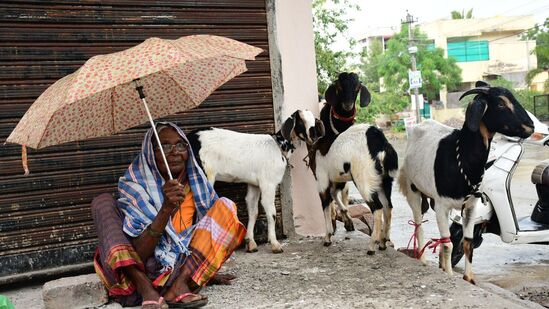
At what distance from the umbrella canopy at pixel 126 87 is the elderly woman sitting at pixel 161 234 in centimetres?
35

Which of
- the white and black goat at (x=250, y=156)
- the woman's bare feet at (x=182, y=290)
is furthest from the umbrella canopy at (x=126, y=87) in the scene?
the woman's bare feet at (x=182, y=290)

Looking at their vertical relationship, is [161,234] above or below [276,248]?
above

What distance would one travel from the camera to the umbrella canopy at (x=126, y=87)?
2908mm

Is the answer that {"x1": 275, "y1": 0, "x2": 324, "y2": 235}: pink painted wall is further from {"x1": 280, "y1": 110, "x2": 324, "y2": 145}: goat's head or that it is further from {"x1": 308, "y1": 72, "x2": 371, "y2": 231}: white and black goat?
{"x1": 280, "y1": 110, "x2": 324, "y2": 145}: goat's head

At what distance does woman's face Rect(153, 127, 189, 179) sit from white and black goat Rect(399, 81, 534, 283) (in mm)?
2049

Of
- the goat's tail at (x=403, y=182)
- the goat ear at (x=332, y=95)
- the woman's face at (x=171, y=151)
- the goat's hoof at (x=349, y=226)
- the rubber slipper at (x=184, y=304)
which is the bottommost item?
the goat's hoof at (x=349, y=226)

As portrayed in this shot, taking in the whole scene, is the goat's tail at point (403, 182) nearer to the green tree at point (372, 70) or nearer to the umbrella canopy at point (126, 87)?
the umbrella canopy at point (126, 87)

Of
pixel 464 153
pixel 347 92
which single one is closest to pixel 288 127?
pixel 347 92

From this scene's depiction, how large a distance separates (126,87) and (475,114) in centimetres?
256

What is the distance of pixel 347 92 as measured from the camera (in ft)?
16.9

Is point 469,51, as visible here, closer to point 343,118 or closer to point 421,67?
point 421,67

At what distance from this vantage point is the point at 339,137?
5.04 metres

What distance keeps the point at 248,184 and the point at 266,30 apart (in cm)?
158

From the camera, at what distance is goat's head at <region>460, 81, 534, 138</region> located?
13.1 ft
